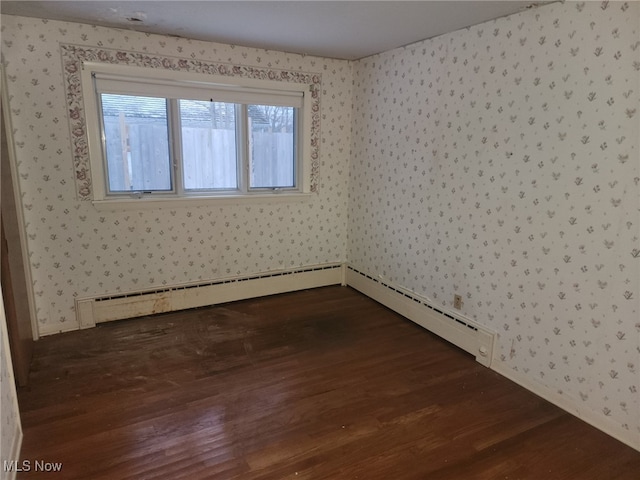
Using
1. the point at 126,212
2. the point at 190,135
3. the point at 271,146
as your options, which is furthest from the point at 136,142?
the point at 271,146

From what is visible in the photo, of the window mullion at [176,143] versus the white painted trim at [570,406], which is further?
the window mullion at [176,143]

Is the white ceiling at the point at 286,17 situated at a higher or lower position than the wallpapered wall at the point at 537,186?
higher

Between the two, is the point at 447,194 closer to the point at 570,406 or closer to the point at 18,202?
the point at 570,406

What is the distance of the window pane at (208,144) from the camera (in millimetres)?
3473

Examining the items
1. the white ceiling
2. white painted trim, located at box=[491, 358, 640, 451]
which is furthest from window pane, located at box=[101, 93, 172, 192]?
white painted trim, located at box=[491, 358, 640, 451]

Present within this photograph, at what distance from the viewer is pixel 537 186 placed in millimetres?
2396

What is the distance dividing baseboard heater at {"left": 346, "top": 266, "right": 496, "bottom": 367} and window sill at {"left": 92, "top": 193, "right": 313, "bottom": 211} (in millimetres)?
1098

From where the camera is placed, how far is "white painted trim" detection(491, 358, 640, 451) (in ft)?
6.88

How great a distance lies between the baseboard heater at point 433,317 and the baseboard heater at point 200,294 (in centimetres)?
45

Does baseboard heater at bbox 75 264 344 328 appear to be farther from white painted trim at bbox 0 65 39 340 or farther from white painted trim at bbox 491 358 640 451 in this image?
white painted trim at bbox 491 358 640 451

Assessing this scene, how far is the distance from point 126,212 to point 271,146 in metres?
1.43

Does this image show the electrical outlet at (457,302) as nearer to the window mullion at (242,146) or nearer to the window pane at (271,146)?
the window pane at (271,146)

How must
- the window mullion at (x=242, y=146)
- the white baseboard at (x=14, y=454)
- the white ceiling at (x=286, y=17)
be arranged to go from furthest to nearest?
the window mullion at (x=242, y=146), the white ceiling at (x=286, y=17), the white baseboard at (x=14, y=454)

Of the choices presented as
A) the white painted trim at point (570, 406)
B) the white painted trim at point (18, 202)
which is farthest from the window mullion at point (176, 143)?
the white painted trim at point (570, 406)
